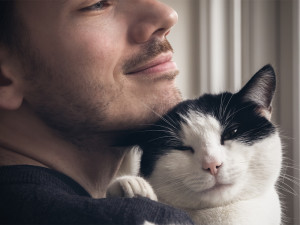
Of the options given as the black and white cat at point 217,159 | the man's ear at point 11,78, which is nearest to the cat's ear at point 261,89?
the black and white cat at point 217,159

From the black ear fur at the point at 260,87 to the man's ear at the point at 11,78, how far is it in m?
0.45

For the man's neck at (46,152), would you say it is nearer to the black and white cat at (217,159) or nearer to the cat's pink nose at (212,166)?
the black and white cat at (217,159)

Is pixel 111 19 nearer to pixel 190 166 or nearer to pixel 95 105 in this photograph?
pixel 95 105

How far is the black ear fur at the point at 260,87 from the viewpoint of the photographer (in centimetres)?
79

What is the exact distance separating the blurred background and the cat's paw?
21.3 inches

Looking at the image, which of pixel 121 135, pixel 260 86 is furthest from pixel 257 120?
pixel 121 135

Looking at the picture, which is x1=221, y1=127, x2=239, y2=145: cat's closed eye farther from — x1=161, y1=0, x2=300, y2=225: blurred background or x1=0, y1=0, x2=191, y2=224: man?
x1=161, y1=0, x2=300, y2=225: blurred background

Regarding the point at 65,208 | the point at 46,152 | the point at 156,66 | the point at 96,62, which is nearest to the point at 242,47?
the point at 156,66

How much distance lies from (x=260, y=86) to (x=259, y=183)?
0.20 metres

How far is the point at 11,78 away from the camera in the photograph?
0.73 metres

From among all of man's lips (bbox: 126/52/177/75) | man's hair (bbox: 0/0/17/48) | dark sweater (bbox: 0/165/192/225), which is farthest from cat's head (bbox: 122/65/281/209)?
man's hair (bbox: 0/0/17/48)

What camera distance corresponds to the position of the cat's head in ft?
2.33

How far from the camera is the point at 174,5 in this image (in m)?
1.15

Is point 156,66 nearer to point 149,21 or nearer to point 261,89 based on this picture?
point 149,21
